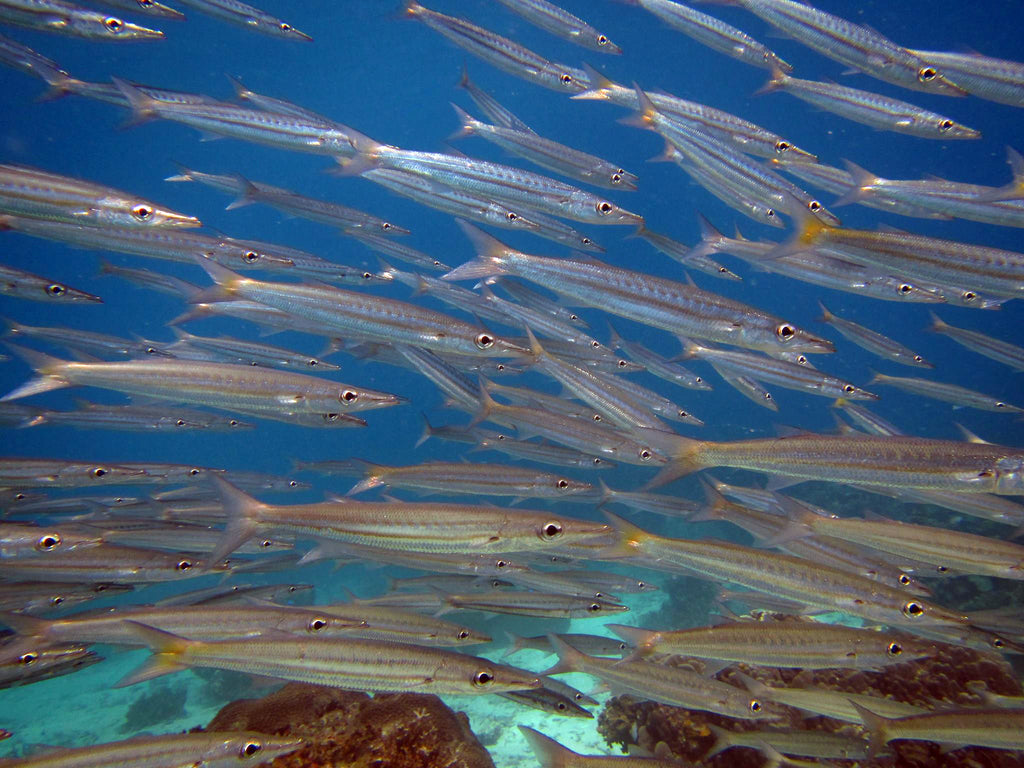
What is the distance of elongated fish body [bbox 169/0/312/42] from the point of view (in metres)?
6.20

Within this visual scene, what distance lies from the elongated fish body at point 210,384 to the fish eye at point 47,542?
3.88 ft

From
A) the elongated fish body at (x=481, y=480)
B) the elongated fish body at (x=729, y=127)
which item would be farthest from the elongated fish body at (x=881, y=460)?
the elongated fish body at (x=729, y=127)

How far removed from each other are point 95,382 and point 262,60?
3362 cm

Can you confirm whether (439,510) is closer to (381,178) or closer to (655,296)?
(655,296)

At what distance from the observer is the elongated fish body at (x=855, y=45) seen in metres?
4.57

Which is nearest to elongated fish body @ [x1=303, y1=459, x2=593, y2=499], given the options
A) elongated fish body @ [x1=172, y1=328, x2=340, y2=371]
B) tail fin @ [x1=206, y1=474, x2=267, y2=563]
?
tail fin @ [x1=206, y1=474, x2=267, y2=563]

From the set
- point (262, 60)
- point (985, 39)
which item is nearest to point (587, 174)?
point (262, 60)

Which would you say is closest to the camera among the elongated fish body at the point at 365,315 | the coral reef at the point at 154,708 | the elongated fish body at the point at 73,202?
the elongated fish body at the point at 73,202

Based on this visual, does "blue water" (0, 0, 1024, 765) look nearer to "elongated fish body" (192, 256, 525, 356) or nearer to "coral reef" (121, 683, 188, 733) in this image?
"coral reef" (121, 683, 188, 733)

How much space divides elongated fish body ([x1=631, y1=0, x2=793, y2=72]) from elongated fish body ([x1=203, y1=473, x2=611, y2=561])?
512cm

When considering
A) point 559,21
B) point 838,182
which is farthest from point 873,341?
point 559,21

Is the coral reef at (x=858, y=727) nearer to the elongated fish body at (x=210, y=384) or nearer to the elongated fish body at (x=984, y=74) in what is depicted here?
the elongated fish body at (x=210, y=384)

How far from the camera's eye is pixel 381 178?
530 centimetres

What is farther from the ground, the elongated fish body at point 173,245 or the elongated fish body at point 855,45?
the elongated fish body at point 855,45
